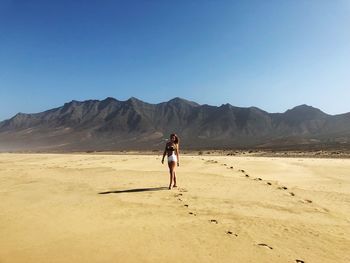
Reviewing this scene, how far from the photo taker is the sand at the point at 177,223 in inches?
295

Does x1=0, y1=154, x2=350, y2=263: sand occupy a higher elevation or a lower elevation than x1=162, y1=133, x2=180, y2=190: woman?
lower

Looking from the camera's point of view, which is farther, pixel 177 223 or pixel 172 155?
pixel 172 155

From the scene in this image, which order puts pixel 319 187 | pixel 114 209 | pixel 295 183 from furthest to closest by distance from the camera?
pixel 295 183 < pixel 319 187 < pixel 114 209

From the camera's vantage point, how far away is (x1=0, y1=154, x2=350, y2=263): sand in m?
7.50

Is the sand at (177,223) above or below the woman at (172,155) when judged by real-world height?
below

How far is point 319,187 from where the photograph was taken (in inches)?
623

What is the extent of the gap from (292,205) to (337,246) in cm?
399

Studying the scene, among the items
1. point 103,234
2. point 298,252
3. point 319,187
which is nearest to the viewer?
point 298,252

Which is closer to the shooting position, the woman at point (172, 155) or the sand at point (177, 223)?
the sand at point (177, 223)

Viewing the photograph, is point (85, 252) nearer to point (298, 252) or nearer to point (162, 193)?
point (298, 252)

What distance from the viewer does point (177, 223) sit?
A: 9.65m

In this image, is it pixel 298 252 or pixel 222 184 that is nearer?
pixel 298 252

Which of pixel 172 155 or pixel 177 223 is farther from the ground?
pixel 172 155

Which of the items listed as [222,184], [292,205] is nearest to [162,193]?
[222,184]
